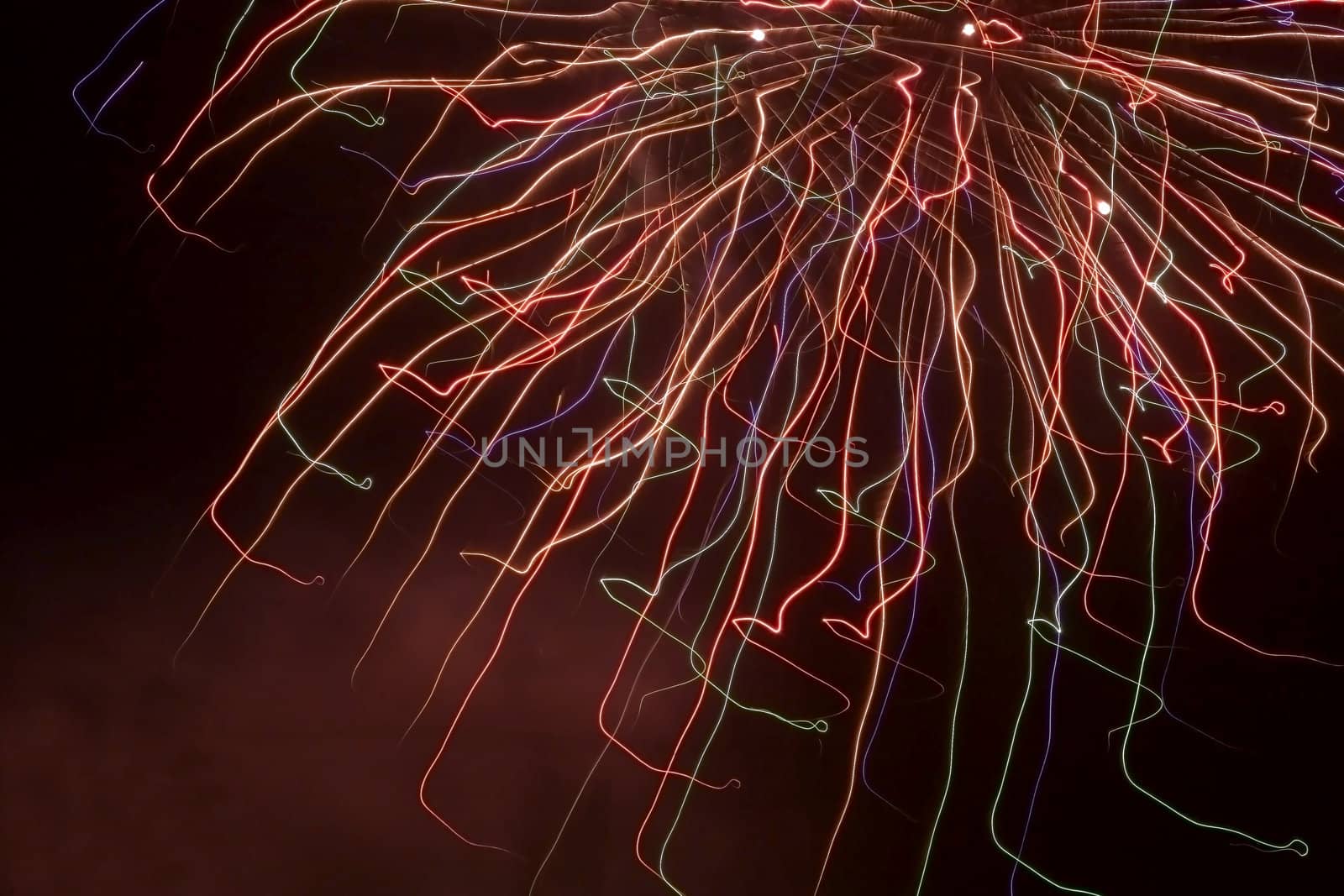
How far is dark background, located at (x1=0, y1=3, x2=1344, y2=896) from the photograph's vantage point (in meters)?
1.58

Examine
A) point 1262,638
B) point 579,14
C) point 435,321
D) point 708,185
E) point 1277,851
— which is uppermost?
point 579,14

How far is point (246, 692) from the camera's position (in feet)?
5.20

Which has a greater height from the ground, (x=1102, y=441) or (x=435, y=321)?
(x=1102, y=441)

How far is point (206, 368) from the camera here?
1.61 metres

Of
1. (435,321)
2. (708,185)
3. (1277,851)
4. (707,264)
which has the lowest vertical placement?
(1277,851)

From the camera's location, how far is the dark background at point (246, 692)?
62.0 inches

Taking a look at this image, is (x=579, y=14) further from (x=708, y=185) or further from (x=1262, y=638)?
(x=1262, y=638)

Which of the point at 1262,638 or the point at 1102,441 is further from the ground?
the point at 1102,441

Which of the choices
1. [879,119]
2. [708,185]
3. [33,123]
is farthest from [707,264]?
[33,123]

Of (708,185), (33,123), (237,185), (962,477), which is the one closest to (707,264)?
(708,185)

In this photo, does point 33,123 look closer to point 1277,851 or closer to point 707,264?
point 707,264

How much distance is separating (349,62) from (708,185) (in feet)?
2.28

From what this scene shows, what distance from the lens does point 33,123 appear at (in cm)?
161

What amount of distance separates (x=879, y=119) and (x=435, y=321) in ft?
2.93
